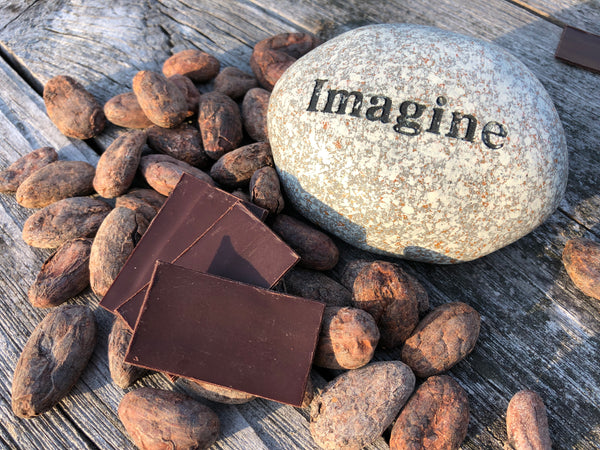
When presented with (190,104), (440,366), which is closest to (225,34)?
(190,104)

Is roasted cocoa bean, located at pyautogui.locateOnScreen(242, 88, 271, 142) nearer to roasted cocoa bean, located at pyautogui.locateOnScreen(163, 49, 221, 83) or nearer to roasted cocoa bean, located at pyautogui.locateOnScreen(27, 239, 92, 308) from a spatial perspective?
roasted cocoa bean, located at pyautogui.locateOnScreen(163, 49, 221, 83)

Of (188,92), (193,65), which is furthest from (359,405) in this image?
(193,65)

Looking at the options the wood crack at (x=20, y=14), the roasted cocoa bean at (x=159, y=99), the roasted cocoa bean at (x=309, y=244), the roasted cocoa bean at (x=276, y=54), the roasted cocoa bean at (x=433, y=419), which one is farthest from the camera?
the wood crack at (x=20, y=14)

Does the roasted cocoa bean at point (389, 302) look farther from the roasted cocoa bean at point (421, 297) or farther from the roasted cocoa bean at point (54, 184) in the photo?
the roasted cocoa bean at point (54, 184)

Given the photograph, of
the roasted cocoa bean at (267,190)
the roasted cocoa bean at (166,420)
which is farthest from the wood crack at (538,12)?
the roasted cocoa bean at (166,420)

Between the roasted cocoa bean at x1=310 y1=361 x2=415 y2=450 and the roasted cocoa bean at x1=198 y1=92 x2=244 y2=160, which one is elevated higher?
the roasted cocoa bean at x1=198 y1=92 x2=244 y2=160

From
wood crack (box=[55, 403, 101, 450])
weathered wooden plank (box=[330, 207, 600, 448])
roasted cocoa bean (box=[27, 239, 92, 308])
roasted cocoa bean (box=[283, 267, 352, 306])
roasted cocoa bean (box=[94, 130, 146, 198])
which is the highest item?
roasted cocoa bean (box=[94, 130, 146, 198])

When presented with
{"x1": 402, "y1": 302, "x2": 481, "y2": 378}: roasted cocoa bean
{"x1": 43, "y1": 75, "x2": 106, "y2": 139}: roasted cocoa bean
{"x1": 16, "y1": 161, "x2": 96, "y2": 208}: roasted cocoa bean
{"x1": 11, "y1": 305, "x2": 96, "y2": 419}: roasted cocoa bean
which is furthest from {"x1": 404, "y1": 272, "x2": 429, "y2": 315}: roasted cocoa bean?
{"x1": 43, "y1": 75, "x2": 106, "y2": 139}: roasted cocoa bean

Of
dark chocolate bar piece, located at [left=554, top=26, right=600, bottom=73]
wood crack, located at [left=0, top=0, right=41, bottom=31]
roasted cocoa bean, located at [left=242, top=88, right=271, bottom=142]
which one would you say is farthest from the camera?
wood crack, located at [left=0, top=0, right=41, bottom=31]
